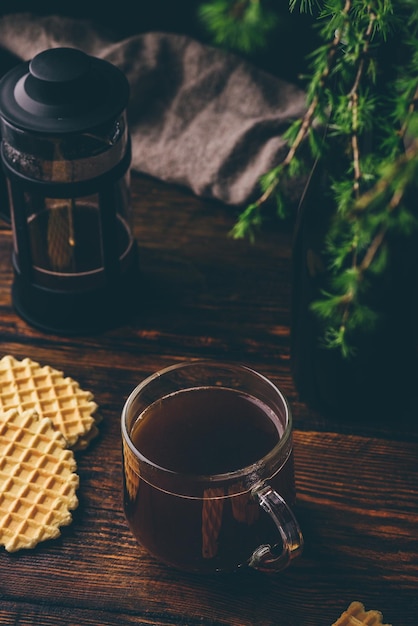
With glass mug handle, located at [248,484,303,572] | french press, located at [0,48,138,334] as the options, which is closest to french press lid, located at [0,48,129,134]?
french press, located at [0,48,138,334]

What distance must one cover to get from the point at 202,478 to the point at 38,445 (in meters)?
0.30

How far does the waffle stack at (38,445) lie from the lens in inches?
40.5

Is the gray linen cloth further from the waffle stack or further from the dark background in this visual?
the waffle stack

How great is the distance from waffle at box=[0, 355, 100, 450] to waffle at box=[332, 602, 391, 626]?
1.19ft

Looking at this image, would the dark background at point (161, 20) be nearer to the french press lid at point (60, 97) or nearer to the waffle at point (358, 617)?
the french press lid at point (60, 97)

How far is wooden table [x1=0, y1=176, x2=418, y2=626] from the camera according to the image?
0.96m

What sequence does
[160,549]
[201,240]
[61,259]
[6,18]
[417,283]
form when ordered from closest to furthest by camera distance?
[160,549]
[417,283]
[61,259]
[201,240]
[6,18]

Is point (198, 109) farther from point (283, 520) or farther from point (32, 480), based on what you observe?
point (283, 520)

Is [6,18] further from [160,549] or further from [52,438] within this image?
[160,549]

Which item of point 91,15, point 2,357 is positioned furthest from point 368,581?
point 91,15

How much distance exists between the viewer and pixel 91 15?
1.63m

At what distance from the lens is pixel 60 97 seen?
1.09 m

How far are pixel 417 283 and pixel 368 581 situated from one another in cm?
34

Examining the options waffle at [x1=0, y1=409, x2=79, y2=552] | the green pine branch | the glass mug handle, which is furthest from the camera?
waffle at [x1=0, y1=409, x2=79, y2=552]
